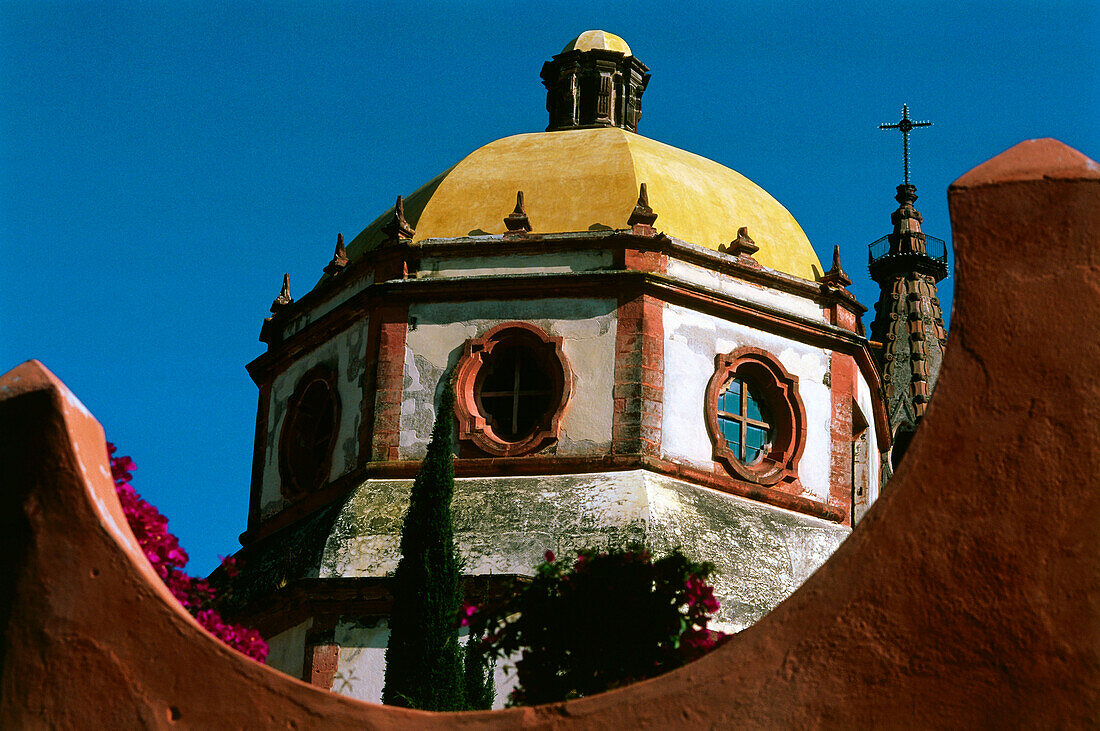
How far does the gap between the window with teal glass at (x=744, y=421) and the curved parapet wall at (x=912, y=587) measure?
12952mm

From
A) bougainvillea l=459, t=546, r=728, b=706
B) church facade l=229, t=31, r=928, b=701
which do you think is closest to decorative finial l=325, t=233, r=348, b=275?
church facade l=229, t=31, r=928, b=701

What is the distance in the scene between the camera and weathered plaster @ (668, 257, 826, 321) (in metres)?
19.4

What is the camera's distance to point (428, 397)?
19.1 metres

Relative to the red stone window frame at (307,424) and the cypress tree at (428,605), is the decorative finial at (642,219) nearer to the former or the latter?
the red stone window frame at (307,424)

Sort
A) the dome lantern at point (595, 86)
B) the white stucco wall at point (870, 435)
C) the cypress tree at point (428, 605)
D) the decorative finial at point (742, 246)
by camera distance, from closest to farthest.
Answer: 1. the cypress tree at point (428, 605)
2. the decorative finial at point (742, 246)
3. the white stucco wall at point (870, 435)
4. the dome lantern at point (595, 86)

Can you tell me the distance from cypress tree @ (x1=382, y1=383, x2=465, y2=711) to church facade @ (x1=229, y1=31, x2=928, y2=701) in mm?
1728

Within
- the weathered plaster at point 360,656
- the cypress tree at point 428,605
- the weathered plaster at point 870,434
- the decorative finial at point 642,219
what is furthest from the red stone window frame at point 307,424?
the weathered plaster at point 870,434

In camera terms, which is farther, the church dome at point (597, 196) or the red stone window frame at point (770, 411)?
the church dome at point (597, 196)

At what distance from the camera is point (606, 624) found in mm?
11805

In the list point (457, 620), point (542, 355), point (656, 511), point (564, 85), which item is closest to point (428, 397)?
point (542, 355)

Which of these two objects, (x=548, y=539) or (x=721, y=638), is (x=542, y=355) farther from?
(x=721, y=638)

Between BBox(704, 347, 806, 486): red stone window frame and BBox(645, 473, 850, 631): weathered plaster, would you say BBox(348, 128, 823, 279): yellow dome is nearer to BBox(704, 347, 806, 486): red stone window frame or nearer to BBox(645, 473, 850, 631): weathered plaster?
BBox(704, 347, 806, 486): red stone window frame

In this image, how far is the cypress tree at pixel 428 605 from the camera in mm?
14508

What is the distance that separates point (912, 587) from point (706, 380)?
13.0m
